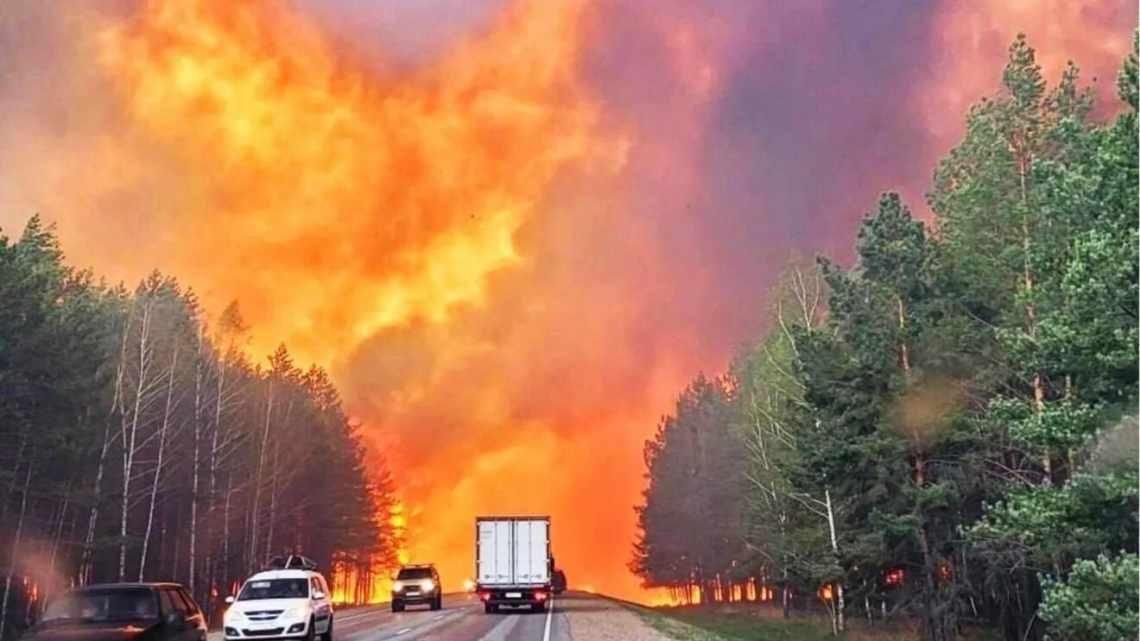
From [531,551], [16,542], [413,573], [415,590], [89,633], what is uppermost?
[16,542]

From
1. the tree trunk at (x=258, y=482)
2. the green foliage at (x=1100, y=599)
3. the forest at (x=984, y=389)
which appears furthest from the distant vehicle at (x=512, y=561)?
the green foliage at (x=1100, y=599)

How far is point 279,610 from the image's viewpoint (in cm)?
2433

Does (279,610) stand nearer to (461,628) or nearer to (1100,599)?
(461,628)

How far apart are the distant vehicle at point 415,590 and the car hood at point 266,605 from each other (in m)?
25.6

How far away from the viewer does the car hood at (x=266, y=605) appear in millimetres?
24312

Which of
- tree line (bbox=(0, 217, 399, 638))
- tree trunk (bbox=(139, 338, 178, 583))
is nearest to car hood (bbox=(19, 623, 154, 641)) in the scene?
tree line (bbox=(0, 217, 399, 638))

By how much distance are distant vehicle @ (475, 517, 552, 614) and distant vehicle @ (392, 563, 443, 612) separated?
757cm

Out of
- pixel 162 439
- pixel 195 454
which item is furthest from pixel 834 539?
pixel 195 454

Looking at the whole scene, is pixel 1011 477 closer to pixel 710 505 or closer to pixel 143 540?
pixel 143 540

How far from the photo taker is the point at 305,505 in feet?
232

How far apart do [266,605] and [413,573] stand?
27.9m

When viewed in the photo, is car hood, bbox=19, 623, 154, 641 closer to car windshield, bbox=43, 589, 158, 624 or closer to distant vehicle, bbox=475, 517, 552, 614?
car windshield, bbox=43, 589, 158, 624

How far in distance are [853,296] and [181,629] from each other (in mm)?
23324

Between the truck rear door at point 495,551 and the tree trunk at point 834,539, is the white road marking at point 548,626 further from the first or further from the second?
the tree trunk at point 834,539
